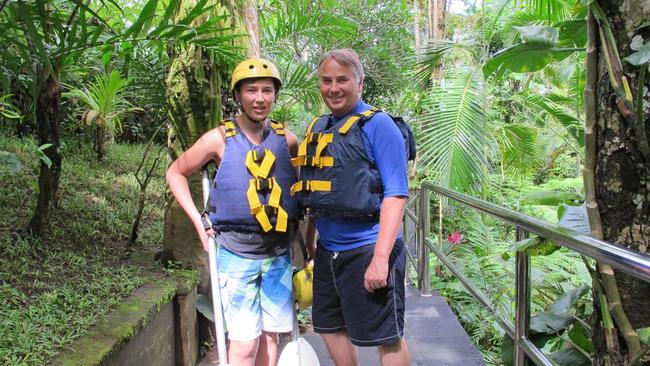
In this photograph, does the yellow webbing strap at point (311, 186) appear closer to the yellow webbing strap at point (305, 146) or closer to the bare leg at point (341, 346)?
the yellow webbing strap at point (305, 146)

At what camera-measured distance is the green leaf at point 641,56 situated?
115 cm

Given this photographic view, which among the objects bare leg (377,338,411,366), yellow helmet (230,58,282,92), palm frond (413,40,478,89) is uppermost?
palm frond (413,40,478,89)

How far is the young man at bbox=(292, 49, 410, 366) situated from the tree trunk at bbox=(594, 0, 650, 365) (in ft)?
2.28

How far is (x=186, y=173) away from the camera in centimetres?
218

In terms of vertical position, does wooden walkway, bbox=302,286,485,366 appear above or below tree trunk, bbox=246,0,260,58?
below

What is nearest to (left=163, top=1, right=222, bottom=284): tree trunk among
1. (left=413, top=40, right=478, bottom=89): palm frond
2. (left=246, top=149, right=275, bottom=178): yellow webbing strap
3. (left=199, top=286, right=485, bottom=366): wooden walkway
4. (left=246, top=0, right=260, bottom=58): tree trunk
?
(left=246, top=0, right=260, bottom=58): tree trunk

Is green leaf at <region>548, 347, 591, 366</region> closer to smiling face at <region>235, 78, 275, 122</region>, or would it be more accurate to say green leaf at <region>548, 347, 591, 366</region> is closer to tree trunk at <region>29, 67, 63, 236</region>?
smiling face at <region>235, 78, 275, 122</region>

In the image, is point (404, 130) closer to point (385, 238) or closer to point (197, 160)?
point (385, 238)

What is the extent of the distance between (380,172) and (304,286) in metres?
0.66

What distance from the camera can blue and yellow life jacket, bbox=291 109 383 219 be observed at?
1892mm

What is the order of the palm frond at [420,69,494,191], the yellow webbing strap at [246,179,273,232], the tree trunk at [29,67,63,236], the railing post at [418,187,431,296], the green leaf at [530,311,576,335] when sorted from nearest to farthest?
1. the green leaf at [530,311,576,335]
2. the yellow webbing strap at [246,179,273,232]
3. the tree trunk at [29,67,63,236]
4. the railing post at [418,187,431,296]
5. the palm frond at [420,69,494,191]

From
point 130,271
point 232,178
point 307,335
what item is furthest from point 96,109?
point 232,178

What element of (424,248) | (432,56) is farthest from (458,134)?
(424,248)

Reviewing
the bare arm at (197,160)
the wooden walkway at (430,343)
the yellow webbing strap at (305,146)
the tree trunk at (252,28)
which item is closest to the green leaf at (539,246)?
the yellow webbing strap at (305,146)
